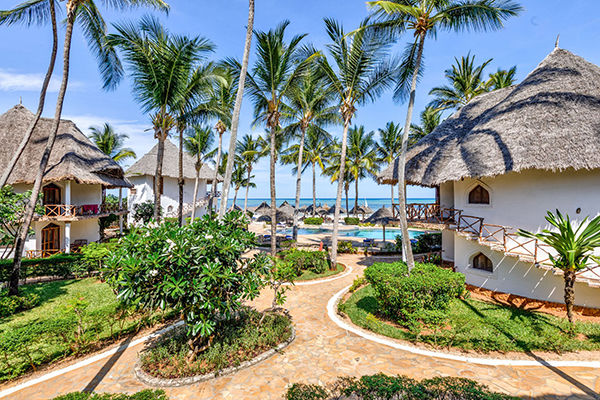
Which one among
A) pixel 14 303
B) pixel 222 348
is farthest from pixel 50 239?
pixel 222 348

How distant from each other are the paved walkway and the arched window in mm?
6620

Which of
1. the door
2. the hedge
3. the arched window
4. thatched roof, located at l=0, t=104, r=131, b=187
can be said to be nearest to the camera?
the arched window

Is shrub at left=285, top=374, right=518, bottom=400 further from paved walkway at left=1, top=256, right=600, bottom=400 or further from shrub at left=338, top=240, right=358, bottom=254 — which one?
shrub at left=338, top=240, right=358, bottom=254

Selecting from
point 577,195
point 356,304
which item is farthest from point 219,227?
point 577,195

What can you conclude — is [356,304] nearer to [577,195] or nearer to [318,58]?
[577,195]

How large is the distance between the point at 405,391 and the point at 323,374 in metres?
2.08

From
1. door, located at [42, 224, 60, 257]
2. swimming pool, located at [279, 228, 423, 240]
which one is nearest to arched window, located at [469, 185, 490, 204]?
swimming pool, located at [279, 228, 423, 240]

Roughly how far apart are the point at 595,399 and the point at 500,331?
2.50 m

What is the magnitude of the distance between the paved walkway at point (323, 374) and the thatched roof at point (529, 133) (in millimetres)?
6306

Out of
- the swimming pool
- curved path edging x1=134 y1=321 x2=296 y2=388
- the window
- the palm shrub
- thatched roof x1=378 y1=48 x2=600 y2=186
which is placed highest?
thatched roof x1=378 y1=48 x2=600 y2=186

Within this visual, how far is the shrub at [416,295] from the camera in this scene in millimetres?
7414

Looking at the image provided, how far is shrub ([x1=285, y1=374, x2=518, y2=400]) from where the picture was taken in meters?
3.87

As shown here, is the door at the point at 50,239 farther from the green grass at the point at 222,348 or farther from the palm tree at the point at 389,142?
the palm tree at the point at 389,142

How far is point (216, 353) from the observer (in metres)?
5.89
